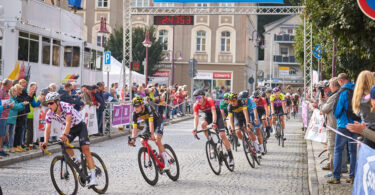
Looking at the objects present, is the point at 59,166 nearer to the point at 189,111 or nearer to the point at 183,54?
the point at 189,111

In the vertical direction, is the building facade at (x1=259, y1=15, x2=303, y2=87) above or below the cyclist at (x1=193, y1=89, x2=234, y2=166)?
above

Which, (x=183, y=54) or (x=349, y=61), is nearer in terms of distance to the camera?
(x=349, y=61)

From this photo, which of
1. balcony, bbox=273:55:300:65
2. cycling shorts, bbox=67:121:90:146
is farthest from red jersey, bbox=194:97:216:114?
balcony, bbox=273:55:300:65

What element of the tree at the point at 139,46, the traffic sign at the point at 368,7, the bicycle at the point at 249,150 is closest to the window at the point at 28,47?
the bicycle at the point at 249,150

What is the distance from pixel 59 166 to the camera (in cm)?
830

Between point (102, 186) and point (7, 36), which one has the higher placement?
point (7, 36)

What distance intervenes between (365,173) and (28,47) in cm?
1416

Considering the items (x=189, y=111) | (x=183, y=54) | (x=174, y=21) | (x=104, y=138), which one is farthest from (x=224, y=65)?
(x=104, y=138)

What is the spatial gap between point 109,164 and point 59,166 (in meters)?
4.07

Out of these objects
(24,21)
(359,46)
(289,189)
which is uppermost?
(24,21)

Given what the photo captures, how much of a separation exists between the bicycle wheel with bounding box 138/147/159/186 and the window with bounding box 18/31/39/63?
8551mm

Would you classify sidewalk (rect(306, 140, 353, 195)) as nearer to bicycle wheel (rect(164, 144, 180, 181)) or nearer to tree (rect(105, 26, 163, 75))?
bicycle wheel (rect(164, 144, 180, 181))

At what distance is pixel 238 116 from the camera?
13117 mm

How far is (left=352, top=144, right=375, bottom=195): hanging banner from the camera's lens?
4.83 m
